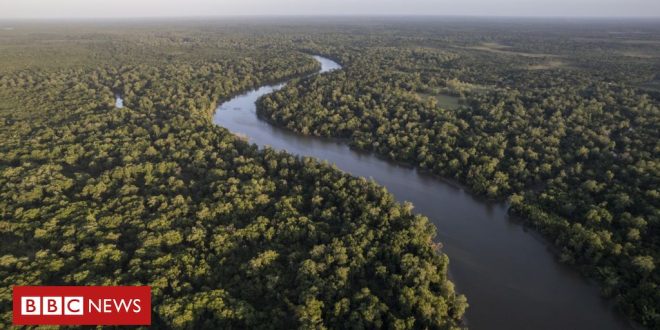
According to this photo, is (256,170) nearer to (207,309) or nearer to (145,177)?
(145,177)

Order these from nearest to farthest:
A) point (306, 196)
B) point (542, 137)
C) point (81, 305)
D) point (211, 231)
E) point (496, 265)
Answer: point (81, 305) < point (211, 231) < point (496, 265) < point (306, 196) < point (542, 137)

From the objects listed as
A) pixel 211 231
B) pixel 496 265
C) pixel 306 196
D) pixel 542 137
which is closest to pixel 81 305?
pixel 211 231

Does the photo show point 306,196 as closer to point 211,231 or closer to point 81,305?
point 211,231

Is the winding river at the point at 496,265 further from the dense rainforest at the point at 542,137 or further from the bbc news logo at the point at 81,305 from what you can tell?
the bbc news logo at the point at 81,305

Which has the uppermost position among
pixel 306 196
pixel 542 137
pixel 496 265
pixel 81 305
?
pixel 542 137

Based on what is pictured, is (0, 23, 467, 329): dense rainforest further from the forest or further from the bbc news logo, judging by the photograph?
the bbc news logo
